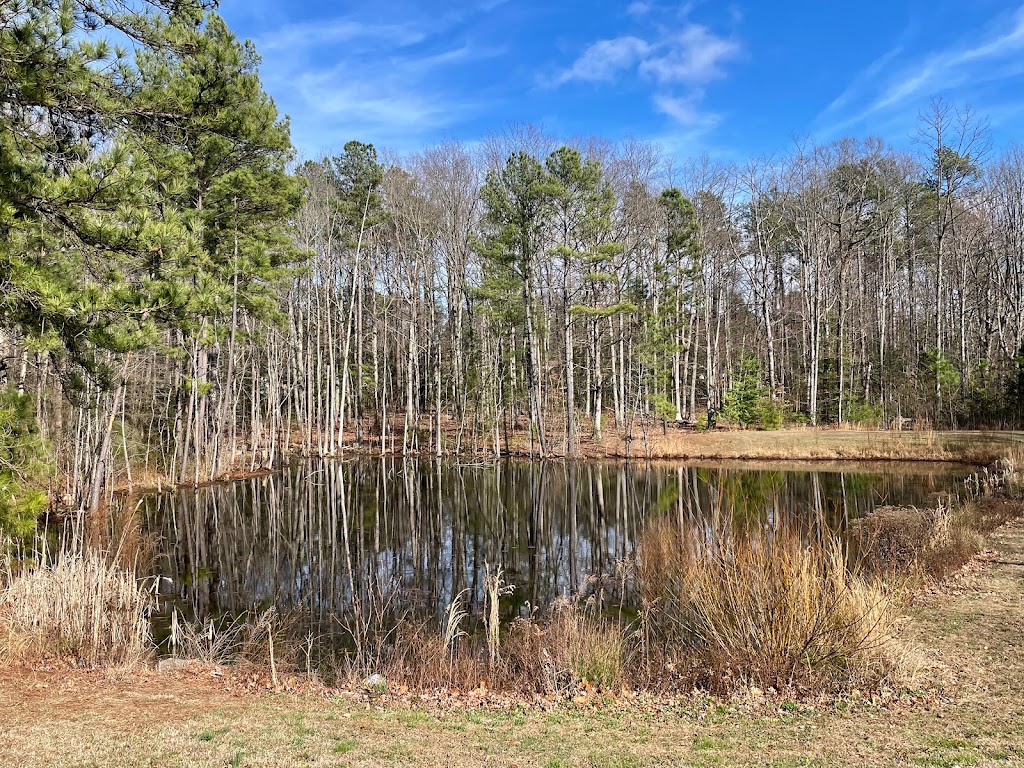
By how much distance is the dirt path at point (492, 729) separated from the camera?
159 inches

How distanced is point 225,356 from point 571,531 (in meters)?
19.1

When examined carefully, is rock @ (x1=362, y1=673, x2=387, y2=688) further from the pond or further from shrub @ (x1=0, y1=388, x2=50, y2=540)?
shrub @ (x1=0, y1=388, x2=50, y2=540)

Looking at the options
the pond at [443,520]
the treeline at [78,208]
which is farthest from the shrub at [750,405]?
the treeline at [78,208]

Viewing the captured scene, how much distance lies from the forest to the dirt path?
3.42 metres

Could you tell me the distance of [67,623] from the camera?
6375 mm

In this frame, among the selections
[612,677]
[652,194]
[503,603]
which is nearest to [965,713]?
[612,677]

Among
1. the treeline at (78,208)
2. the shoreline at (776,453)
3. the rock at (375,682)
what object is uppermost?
the treeline at (78,208)

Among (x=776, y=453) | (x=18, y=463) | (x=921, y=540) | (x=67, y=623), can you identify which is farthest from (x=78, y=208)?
(x=776, y=453)

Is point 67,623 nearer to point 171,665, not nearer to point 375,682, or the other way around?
point 171,665

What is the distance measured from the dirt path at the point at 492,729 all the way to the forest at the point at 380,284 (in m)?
3.42

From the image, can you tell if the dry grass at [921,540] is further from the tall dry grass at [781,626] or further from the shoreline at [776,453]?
the shoreline at [776,453]

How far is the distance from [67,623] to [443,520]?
912cm

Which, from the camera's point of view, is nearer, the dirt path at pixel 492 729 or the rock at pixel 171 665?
the dirt path at pixel 492 729

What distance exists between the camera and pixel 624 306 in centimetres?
2553
